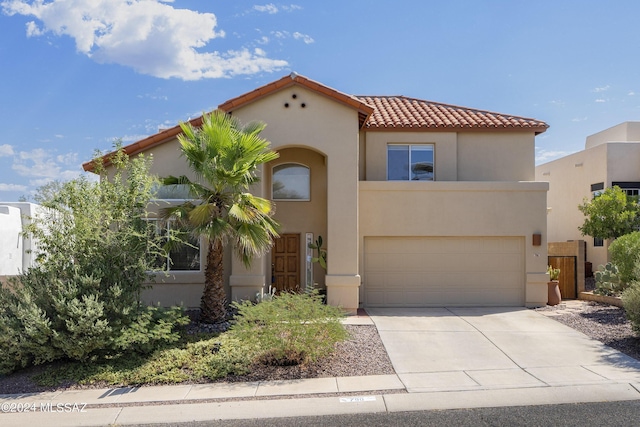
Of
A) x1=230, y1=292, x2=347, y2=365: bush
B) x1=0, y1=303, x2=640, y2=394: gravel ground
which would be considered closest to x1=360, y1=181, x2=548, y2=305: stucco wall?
x1=0, y1=303, x2=640, y2=394: gravel ground

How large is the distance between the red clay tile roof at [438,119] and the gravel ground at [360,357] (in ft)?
21.0

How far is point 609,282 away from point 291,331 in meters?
10.9

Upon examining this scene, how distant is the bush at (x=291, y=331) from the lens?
29.4ft

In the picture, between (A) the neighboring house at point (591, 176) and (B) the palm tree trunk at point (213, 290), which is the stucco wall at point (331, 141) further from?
(A) the neighboring house at point (591, 176)

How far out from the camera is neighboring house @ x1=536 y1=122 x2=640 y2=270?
19.8 m

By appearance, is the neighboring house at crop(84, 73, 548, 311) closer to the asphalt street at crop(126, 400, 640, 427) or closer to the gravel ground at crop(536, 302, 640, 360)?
the gravel ground at crop(536, 302, 640, 360)

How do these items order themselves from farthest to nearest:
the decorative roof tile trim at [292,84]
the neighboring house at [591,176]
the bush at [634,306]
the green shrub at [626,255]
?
1. the neighboring house at [591,176]
2. the green shrub at [626,255]
3. the decorative roof tile trim at [292,84]
4. the bush at [634,306]

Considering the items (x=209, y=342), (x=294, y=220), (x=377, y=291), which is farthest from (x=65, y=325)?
(x=377, y=291)

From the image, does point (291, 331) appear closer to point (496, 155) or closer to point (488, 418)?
point (488, 418)

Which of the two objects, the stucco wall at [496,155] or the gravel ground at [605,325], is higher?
the stucco wall at [496,155]

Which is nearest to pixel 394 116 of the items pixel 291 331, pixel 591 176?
pixel 291 331

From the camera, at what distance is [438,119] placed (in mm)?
15883

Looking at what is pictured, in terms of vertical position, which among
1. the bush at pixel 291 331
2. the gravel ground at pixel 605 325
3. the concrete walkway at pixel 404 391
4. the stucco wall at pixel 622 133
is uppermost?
the stucco wall at pixel 622 133

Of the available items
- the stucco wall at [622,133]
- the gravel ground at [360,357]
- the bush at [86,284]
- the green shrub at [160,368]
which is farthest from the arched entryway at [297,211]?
the stucco wall at [622,133]
